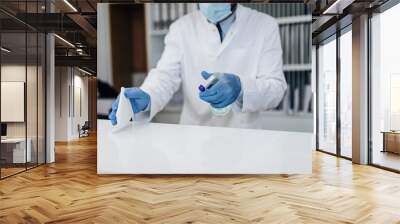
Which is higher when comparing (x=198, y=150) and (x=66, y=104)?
(x=66, y=104)

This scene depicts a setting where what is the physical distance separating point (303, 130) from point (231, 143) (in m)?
1.11

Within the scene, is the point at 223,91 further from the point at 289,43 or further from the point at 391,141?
the point at 391,141

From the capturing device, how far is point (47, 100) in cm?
773

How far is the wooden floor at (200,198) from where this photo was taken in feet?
12.6

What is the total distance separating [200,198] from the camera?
467cm

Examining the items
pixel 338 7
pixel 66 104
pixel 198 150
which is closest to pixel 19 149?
pixel 198 150

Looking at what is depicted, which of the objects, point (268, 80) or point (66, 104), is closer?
point (268, 80)

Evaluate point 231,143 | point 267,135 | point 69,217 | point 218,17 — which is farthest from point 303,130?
point 69,217

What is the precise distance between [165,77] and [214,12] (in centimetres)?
124

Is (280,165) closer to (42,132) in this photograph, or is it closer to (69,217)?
(69,217)

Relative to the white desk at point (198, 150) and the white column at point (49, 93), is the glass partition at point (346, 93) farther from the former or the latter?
the white column at point (49, 93)

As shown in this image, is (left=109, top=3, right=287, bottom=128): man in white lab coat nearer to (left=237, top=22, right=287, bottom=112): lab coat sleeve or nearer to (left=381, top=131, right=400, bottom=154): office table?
(left=237, top=22, right=287, bottom=112): lab coat sleeve

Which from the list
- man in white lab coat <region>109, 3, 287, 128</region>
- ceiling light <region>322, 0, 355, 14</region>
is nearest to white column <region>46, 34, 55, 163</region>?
man in white lab coat <region>109, 3, 287, 128</region>

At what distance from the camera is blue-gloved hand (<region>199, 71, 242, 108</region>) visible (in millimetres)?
5848
